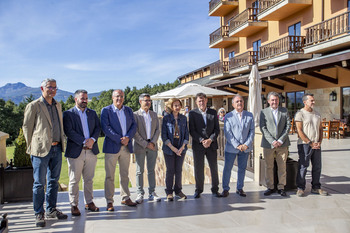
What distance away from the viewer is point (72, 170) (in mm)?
4441

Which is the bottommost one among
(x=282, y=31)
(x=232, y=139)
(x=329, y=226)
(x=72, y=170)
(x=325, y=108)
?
(x=329, y=226)

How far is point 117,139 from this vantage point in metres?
4.63

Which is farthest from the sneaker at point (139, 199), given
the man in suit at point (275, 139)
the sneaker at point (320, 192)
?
the sneaker at point (320, 192)

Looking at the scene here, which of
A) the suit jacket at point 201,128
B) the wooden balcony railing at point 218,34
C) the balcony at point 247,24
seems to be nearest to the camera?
the suit jacket at point 201,128

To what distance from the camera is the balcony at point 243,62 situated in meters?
21.3

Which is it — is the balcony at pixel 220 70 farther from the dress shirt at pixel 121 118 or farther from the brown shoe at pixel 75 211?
the brown shoe at pixel 75 211

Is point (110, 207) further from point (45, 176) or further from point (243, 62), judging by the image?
point (243, 62)

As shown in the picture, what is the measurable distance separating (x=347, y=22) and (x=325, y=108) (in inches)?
191

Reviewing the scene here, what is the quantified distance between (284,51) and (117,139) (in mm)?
15123

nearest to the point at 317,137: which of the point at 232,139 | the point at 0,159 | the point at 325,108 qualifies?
the point at 232,139

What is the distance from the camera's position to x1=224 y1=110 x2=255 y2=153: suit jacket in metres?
5.42

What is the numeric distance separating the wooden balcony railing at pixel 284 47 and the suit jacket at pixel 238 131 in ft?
42.2

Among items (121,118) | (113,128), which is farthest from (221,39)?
(113,128)

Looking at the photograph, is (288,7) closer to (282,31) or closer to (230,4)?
(282,31)
